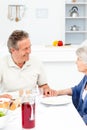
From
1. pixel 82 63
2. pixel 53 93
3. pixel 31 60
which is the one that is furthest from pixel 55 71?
pixel 82 63

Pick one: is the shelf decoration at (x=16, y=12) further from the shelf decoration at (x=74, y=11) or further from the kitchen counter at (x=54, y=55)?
the kitchen counter at (x=54, y=55)

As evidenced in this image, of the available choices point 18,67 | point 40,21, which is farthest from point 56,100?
point 40,21

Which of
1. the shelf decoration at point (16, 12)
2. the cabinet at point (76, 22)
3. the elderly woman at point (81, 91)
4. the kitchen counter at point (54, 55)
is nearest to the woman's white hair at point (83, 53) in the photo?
the elderly woman at point (81, 91)

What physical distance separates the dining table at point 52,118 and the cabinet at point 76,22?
16.8 ft

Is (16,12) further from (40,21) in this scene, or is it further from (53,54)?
(53,54)

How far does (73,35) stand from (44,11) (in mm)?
862

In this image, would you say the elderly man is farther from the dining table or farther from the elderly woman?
the dining table

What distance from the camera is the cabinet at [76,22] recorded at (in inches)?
271

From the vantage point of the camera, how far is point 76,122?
161 centimetres

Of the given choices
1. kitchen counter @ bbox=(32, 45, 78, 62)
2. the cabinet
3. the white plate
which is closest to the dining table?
the white plate

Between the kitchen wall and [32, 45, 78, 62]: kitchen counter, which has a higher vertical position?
the kitchen wall

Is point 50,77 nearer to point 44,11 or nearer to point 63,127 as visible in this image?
point 63,127

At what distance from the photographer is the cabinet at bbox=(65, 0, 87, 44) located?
6887 mm

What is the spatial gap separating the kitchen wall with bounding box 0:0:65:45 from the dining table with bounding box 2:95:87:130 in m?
4.98
